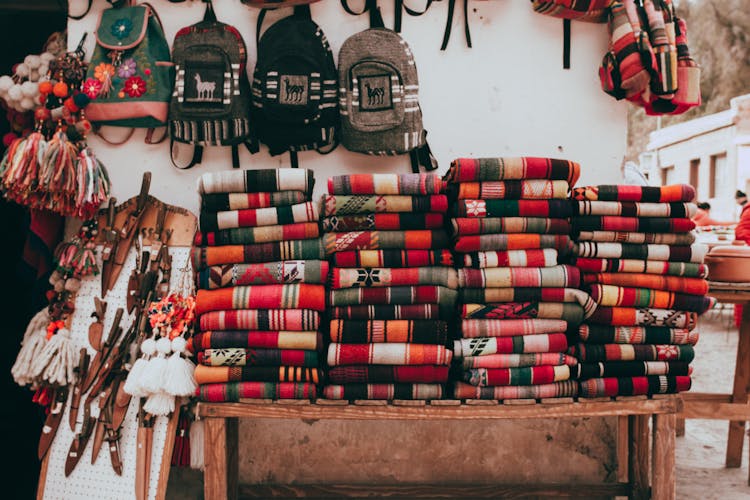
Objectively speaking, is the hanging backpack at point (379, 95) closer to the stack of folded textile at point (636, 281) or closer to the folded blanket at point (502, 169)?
the folded blanket at point (502, 169)

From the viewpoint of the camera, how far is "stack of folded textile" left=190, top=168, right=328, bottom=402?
1896 millimetres

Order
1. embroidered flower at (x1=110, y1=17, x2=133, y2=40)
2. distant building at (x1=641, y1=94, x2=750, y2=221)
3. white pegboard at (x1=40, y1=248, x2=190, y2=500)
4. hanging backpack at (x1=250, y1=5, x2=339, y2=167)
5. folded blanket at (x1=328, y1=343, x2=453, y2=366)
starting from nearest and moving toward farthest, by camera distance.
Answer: folded blanket at (x1=328, y1=343, x2=453, y2=366), white pegboard at (x1=40, y1=248, x2=190, y2=500), hanging backpack at (x1=250, y1=5, x2=339, y2=167), embroidered flower at (x1=110, y1=17, x2=133, y2=40), distant building at (x1=641, y1=94, x2=750, y2=221)

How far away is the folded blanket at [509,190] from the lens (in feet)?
6.35

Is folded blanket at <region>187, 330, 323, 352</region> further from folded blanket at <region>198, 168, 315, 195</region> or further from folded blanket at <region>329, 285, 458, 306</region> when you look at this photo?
folded blanket at <region>198, 168, 315, 195</region>

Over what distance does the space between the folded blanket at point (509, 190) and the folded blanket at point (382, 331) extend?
1.64ft

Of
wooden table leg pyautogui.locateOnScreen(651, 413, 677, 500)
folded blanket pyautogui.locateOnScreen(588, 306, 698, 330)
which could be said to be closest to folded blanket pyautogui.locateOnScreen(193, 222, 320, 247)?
folded blanket pyautogui.locateOnScreen(588, 306, 698, 330)

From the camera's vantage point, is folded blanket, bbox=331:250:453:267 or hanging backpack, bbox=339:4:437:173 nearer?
folded blanket, bbox=331:250:453:267

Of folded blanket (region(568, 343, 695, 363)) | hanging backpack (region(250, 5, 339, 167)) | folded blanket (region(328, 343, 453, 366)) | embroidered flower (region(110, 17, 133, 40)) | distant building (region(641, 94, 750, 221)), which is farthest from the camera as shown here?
distant building (region(641, 94, 750, 221))

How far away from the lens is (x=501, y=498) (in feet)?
7.95

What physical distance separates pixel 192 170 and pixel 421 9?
1.36 metres

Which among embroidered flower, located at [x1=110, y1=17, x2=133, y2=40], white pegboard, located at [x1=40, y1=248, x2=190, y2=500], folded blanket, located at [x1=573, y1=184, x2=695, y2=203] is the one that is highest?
embroidered flower, located at [x1=110, y1=17, x2=133, y2=40]

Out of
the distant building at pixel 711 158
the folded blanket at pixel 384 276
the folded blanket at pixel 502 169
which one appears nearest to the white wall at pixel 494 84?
the folded blanket at pixel 502 169

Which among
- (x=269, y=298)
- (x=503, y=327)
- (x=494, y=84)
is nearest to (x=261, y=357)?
(x=269, y=298)

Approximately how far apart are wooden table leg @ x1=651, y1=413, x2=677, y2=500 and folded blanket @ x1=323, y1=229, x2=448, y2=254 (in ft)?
3.59
